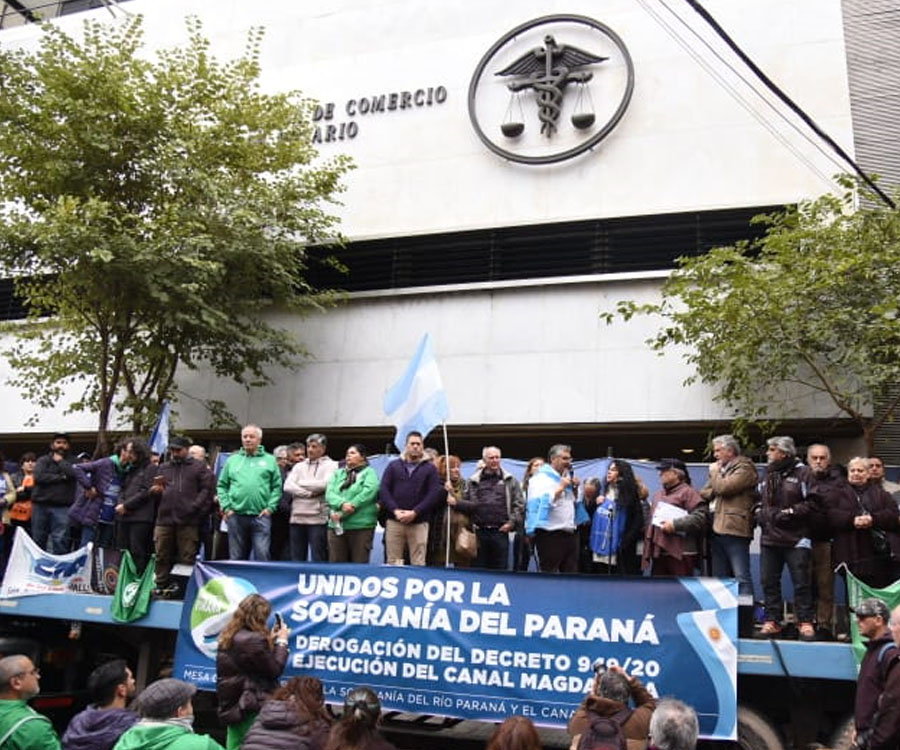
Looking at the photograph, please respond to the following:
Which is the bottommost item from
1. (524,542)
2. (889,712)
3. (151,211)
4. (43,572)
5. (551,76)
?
(889,712)

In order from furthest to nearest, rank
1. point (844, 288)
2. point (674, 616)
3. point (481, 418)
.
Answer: point (481, 418) < point (844, 288) < point (674, 616)

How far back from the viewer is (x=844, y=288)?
1053 centimetres

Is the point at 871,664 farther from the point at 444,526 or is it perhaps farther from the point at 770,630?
the point at 444,526

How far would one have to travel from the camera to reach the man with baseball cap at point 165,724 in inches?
165

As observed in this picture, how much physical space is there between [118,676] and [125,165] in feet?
34.4

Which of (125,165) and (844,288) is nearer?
(844,288)

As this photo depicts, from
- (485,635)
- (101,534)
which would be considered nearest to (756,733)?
(485,635)

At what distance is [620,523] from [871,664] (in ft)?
11.0

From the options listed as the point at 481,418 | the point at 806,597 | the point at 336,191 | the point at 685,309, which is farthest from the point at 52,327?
the point at 806,597

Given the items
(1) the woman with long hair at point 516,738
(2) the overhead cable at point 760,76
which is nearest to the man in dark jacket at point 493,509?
(2) the overhead cable at point 760,76

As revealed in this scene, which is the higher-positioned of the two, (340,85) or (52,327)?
(340,85)

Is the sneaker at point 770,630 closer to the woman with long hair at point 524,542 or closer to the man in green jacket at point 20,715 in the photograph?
the woman with long hair at point 524,542

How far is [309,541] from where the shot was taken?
9.08m

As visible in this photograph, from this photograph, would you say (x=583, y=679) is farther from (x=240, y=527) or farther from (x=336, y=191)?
(x=336, y=191)
